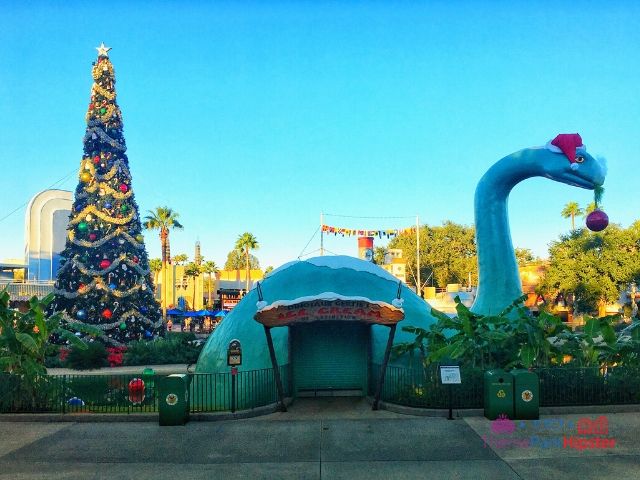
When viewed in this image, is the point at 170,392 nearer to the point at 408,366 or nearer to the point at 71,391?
the point at 71,391

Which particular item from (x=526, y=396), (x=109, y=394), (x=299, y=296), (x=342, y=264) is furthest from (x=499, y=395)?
(x=109, y=394)

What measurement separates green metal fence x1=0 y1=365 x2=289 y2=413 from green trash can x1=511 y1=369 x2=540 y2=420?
5611mm

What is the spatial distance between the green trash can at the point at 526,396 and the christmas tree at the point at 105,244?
2091cm

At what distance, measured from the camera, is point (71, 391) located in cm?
1412

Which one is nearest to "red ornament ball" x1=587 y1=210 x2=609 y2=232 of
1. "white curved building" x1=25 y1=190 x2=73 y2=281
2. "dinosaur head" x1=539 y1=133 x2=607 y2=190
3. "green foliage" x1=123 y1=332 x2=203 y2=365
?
"dinosaur head" x1=539 y1=133 x2=607 y2=190

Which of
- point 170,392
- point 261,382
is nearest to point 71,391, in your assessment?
point 170,392

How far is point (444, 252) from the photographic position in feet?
274

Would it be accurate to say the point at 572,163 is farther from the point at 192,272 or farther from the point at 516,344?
the point at 192,272

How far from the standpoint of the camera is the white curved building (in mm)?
52000

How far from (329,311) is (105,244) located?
61.2ft

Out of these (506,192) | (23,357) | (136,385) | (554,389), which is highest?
(506,192)

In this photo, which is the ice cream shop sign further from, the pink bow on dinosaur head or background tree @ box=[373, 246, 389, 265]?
background tree @ box=[373, 246, 389, 265]

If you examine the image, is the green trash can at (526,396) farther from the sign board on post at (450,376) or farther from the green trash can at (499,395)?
the sign board on post at (450,376)

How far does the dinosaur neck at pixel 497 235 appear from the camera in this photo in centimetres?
1698
